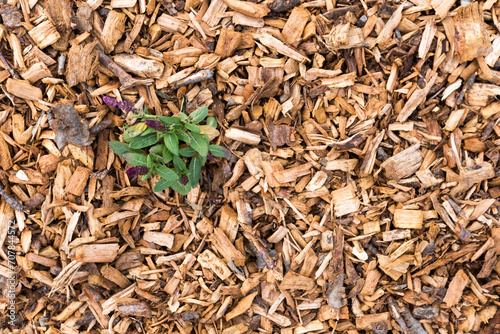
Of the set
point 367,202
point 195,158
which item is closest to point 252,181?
point 195,158

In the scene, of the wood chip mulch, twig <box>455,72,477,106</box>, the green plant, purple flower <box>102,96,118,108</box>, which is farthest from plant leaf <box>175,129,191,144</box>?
twig <box>455,72,477,106</box>

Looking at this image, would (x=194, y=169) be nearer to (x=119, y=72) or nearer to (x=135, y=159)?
(x=135, y=159)

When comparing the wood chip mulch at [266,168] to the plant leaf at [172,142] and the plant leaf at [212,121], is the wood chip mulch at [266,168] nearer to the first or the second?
the plant leaf at [212,121]

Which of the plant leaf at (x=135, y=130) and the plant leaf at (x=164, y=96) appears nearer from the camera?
the plant leaf at (x=135, y=130)

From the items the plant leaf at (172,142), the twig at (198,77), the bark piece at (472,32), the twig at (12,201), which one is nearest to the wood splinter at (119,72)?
the twig at (198,77)

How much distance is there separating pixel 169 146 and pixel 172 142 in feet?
0.10

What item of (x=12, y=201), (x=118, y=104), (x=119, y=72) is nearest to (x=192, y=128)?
(x=118, y=104)

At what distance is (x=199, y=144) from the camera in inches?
82.4

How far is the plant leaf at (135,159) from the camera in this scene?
85.0 inches

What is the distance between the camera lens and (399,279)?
2.47 meters

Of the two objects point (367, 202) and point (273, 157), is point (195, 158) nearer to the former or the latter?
point (273, 157)

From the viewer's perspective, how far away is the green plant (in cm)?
211

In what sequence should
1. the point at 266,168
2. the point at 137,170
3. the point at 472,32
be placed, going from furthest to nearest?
the point at 266,168 → the point at 137,170 → the point at 472,32

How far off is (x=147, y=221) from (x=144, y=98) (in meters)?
0.87
